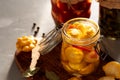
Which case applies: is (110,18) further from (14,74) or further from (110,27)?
(14,74)

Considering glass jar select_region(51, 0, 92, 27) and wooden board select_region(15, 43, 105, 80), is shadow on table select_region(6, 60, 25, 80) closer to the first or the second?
wooden board select_region(15, 43, 105, 80)

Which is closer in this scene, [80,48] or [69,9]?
[80,48]

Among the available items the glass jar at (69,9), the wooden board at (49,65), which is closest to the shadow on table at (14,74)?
the wooden board at (49,65)

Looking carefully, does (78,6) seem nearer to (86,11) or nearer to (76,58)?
(86,11)

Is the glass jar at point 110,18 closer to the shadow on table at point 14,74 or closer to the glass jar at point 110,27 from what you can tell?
the glass jar at point 110,27

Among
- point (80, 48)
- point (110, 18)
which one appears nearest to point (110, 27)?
point (110, 18)
